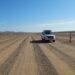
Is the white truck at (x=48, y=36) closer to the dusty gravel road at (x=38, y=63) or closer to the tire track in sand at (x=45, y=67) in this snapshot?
the dusty gravel road at (x=38, y=63)

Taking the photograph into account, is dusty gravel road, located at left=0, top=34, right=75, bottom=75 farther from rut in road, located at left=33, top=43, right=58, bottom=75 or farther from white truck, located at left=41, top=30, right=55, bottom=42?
white truck, located at left=41, top=30, right=55, bottom=42

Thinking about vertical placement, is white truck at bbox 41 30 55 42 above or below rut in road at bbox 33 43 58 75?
below

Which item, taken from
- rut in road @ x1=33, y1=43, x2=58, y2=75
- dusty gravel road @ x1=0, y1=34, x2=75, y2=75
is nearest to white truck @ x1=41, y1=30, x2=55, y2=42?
dusty gravel road @ x1=0, y1=34, x2=75, y2=75

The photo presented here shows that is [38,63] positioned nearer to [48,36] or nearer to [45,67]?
[45,67]

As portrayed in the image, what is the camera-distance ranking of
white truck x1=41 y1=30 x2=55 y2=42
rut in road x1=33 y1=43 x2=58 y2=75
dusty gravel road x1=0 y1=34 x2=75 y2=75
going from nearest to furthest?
rut in road x1=33 y1=43 x2=58 y2=75
dusty gravel road x1=0 y1=34 x2=75 y2=75
white truck x1=41 y1=30 x2=55 y2=42

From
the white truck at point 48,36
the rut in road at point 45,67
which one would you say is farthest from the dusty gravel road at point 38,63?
the white truck at point 48,36

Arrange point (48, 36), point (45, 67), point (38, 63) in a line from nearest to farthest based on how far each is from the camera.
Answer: point (45, 67) → point (38, 63) → point (48, 36)

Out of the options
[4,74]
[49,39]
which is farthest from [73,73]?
[49,39]

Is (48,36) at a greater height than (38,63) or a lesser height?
lesser

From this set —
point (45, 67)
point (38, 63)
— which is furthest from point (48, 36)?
point (45, 67)

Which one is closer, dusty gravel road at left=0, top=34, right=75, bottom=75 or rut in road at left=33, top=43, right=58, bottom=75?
rut in road at left=33, top=43, right=58, bottom=75

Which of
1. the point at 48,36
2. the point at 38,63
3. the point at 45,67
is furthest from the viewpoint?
the point at 48,36

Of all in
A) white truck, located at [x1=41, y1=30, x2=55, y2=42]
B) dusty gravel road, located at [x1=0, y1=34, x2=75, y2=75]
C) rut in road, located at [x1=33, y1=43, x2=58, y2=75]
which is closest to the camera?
rut in road, located at [x1=33, y1=43, x2=58, y2=75]

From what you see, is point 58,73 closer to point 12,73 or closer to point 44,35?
point 12,73
